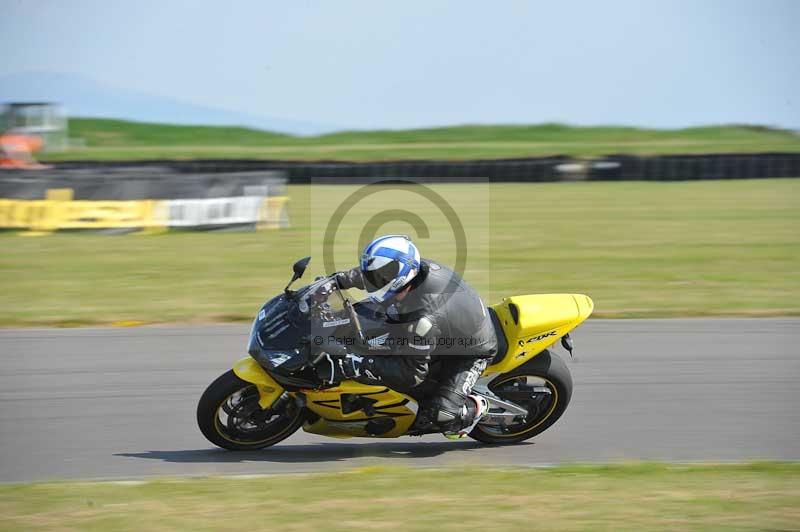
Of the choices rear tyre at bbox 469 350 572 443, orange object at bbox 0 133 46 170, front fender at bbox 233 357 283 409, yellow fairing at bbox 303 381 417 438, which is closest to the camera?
front fender at bbox 233 357 283 409

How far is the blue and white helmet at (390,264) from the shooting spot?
18.7ft

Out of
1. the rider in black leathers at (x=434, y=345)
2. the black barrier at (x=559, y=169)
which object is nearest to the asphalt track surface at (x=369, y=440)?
the rider in black leathers at (x=434, y=345)

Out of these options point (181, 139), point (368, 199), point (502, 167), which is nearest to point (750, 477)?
point (368, 199)

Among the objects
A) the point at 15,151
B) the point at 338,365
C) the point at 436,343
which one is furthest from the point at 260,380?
the point at 15,151

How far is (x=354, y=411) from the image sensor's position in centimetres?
601

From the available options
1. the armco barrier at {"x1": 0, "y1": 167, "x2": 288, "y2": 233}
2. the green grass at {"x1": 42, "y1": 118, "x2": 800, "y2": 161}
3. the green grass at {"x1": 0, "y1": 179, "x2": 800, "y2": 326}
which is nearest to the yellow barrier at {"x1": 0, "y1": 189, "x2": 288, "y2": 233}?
the armco barrier at {"x1": 0, "y1": 167, "x2": 288, "y2": 233}

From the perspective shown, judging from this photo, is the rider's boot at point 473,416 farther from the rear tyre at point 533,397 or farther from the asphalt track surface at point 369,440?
the rear tyre at point 533,397

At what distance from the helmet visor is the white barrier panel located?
13757 mm

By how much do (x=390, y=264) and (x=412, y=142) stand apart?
47.2 meters

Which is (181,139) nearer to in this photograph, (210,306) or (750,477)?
(210,306)

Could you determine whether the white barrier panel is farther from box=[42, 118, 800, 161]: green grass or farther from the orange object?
box=[42, 118, 800, 161]: green grass

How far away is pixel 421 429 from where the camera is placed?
20.0ft

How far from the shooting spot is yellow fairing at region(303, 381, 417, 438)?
592cm

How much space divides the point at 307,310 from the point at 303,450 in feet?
3.61
